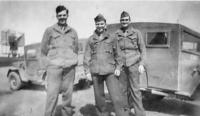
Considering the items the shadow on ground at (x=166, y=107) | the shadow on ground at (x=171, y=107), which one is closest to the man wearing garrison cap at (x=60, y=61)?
the shadow on ground at (x=166, y=107)

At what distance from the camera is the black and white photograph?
3.88 m

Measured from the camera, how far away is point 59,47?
3.90 metres

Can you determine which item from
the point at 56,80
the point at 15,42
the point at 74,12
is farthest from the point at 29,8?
the point at 15,42

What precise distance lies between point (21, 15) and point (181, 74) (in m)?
4.00

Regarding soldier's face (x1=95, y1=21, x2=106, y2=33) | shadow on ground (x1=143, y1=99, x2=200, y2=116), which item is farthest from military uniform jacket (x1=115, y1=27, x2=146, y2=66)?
shadow on ground (x1=143, y1=99, x2=200, y2=116)

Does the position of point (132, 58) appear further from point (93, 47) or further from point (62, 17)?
point (62, 17)

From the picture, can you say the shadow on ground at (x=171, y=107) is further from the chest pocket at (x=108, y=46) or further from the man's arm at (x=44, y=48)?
the man's arm at (x=44, y=48)

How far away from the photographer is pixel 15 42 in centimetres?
1836

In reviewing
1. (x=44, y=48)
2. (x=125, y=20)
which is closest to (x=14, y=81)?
(x=44, y=48)

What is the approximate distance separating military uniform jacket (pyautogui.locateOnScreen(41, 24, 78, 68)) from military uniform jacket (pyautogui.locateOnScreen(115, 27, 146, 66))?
0.88m

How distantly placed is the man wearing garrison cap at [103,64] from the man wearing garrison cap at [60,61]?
0.34m

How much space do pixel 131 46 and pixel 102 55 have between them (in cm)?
64

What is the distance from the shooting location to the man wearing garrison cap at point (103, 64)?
3.84 metres

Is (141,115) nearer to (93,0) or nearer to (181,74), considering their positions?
(181,74)
